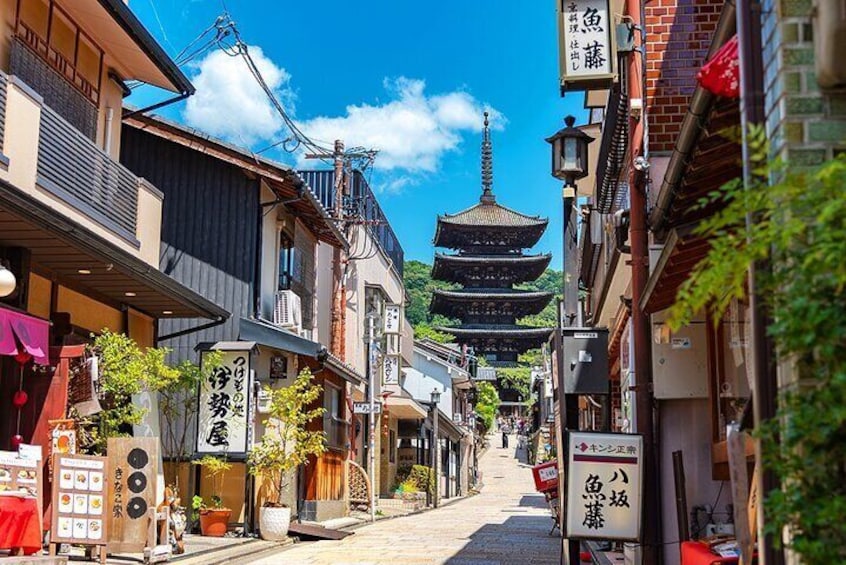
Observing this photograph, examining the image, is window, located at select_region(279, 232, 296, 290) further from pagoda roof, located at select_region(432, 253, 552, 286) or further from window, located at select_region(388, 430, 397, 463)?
pagoda roof, located at select_region(432, 253, 552, 286)

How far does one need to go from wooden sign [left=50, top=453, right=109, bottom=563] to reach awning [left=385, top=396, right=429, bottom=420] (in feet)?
77.3

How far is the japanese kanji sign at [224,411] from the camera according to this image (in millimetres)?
19344

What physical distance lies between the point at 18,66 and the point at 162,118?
828 centimetres

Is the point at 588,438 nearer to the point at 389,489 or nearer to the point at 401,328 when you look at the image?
the point at 401,328

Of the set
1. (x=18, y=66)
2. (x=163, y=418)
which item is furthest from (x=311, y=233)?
(x=18, y=66)

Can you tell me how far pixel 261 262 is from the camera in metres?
22.5

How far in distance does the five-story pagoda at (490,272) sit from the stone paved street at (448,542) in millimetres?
45370

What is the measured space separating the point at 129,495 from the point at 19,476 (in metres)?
2.64

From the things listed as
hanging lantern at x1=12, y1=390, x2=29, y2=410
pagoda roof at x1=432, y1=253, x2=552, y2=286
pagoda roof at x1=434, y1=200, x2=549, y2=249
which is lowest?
hanging lantern at x1=12, y1=390, x2=29, y2=410

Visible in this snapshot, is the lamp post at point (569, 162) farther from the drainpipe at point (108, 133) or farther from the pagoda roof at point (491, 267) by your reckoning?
the pagoda roof at point (491, 267)

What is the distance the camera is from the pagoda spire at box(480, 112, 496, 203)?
86.0 metres

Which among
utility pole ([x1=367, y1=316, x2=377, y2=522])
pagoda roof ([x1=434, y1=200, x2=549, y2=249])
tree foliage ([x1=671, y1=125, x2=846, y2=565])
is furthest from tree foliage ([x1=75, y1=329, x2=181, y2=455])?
pagoda roof ([x1=434, y1=200, x2=549, y2=249])

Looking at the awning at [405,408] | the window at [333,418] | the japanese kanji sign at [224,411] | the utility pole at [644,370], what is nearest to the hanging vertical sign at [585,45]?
the utility pole at [644,370]

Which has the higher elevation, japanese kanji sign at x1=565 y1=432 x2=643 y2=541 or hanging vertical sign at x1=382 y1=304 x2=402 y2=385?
hanging vertical sign at x1=382 y1=304 x2=402 y2=385
